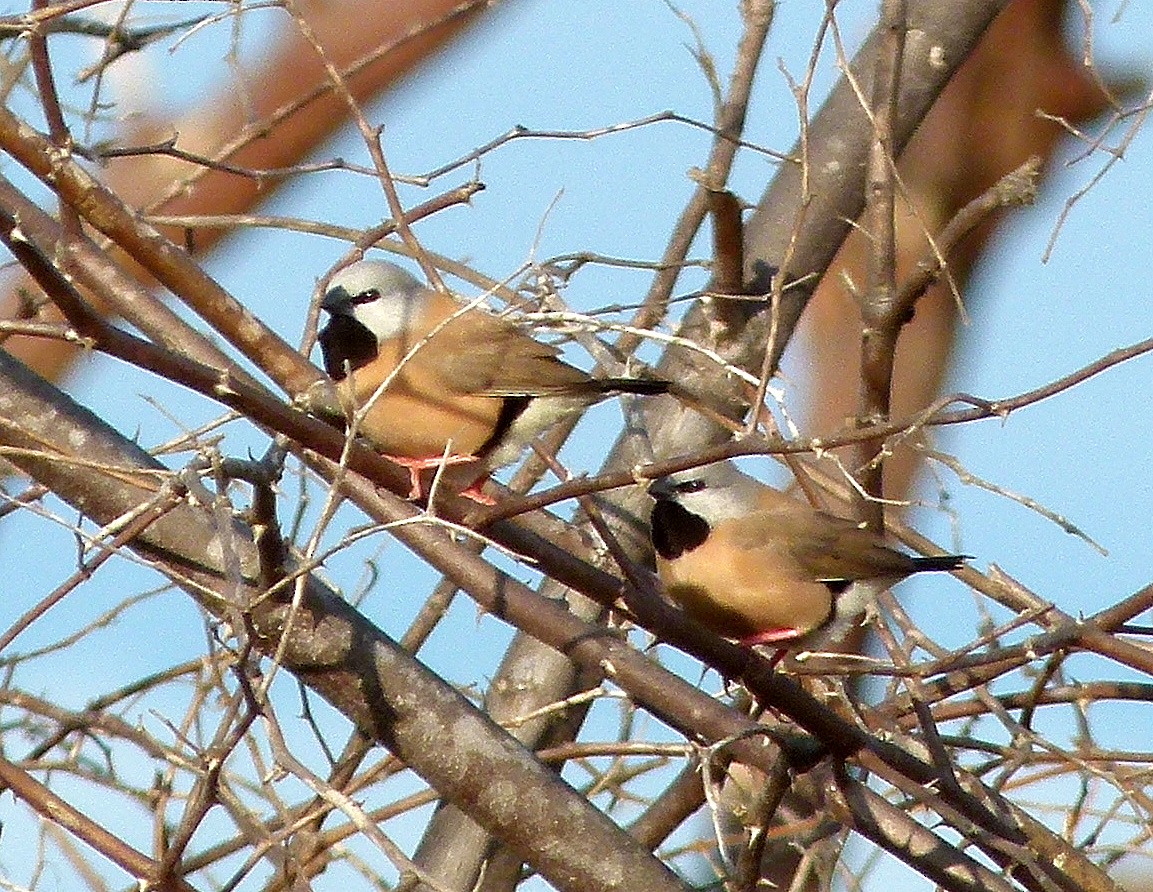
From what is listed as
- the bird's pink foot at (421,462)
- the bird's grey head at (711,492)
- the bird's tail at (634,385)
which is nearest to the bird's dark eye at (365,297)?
the bird's pink foot at (421,462)

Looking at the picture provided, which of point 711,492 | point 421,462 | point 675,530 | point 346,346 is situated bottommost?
point 421,462

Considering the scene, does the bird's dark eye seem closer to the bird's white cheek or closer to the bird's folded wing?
the bird's white cheek

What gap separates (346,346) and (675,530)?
3.37 feet

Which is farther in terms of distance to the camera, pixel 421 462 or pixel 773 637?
pixel 773 637

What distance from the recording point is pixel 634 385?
377 cm

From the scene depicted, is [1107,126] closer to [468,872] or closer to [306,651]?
[306,651]

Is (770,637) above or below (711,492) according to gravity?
below

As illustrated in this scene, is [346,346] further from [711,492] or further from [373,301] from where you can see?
[711,492]

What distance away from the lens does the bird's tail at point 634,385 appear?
3697mm

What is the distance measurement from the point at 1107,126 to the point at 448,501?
1757 millimetres

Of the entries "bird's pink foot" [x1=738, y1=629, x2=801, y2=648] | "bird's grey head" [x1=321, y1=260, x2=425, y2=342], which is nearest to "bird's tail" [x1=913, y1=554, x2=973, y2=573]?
"bird's pink foot" [x1=738, y1=629, x2=801, y2=648]

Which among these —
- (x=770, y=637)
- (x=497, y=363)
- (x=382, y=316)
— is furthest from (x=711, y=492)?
(x=382, y=316)

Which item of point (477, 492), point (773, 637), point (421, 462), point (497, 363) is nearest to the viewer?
point (421, 462)

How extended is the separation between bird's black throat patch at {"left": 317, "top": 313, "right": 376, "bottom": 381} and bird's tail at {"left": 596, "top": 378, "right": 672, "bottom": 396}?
649mm
